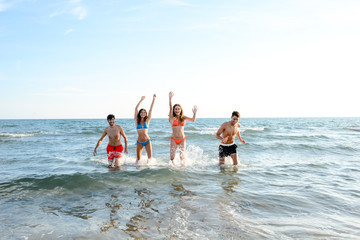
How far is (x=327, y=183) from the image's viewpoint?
22.4ft

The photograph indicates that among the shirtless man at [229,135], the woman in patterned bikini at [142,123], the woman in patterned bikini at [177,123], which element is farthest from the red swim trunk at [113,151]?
the shirtless man at [229,135]

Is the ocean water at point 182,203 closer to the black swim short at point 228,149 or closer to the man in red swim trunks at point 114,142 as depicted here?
the man in red swim trunks at point 114,142

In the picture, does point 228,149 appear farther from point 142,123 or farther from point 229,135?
point 142,123

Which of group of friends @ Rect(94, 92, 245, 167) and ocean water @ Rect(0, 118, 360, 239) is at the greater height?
group of friends @ Rect(94, 92, 245, 167)

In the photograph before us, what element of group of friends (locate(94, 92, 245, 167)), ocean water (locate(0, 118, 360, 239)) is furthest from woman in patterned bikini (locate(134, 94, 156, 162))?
ocean water (locate(0, 118, 360, 239))

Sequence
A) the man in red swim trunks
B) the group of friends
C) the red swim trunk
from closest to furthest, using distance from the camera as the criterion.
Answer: the group of friends, the man in red swim trunks, the red swim trunk

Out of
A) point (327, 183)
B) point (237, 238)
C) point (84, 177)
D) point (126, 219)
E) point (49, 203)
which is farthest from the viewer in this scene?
point (84, 177)

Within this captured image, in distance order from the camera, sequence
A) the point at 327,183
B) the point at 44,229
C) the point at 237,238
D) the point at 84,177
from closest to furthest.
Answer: the point at 237,238
the point at 44,229
the point at 327,183
the point at 84,177

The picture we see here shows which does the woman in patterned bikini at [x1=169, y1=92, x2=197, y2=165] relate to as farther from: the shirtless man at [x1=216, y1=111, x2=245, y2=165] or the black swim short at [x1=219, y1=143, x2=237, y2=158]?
the black swim short at [x1=219, y1=143, x2=237, y2=158]

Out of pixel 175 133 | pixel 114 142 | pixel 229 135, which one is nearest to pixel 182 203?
pixel 175 133

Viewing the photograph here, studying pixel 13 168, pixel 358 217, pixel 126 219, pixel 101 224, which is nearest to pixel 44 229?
pixel 101 224

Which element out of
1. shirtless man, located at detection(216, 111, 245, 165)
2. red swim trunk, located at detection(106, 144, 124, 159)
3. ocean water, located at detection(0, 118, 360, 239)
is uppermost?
shirtless man, located at detection(216, 111, 245, 165)

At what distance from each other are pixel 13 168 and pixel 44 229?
6331mm

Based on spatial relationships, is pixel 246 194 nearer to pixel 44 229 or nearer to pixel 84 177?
pixel 44 229
